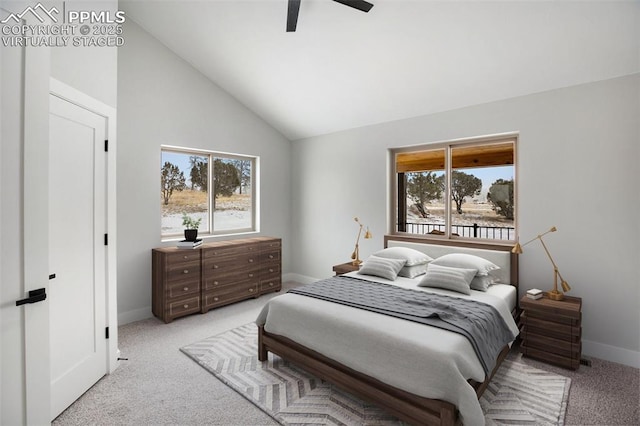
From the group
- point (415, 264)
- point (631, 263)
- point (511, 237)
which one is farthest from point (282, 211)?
point (631, 263)

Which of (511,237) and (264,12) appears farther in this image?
(511,237)

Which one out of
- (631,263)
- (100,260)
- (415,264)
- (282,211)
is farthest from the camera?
(282,211)

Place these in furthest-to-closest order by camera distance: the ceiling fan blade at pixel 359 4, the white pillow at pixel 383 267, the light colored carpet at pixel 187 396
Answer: the white pillow at pixel 383 267
the ceiling fan blade at pixel 359 4
the light colored carpet at pixel 187 396

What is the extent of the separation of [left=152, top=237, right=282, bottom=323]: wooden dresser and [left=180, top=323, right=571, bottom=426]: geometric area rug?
39.0 inches

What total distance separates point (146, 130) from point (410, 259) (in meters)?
3.66

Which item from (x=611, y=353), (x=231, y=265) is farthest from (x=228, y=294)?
(x=611, y=353)

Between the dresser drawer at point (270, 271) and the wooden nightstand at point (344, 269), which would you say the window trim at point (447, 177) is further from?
the dresser drawer at point (270, 271)

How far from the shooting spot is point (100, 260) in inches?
101

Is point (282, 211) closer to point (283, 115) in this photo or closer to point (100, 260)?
point (283, 115)

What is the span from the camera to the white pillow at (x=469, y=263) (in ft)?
10.4

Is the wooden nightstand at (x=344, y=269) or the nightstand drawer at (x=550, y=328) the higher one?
the wooden nightstand at (x=344, y=269)

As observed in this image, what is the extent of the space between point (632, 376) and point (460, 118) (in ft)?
9.68

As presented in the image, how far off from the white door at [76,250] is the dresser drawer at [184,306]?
1178 mm

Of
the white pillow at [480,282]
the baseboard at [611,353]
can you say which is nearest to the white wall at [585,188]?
the baseboard at [611,353]
